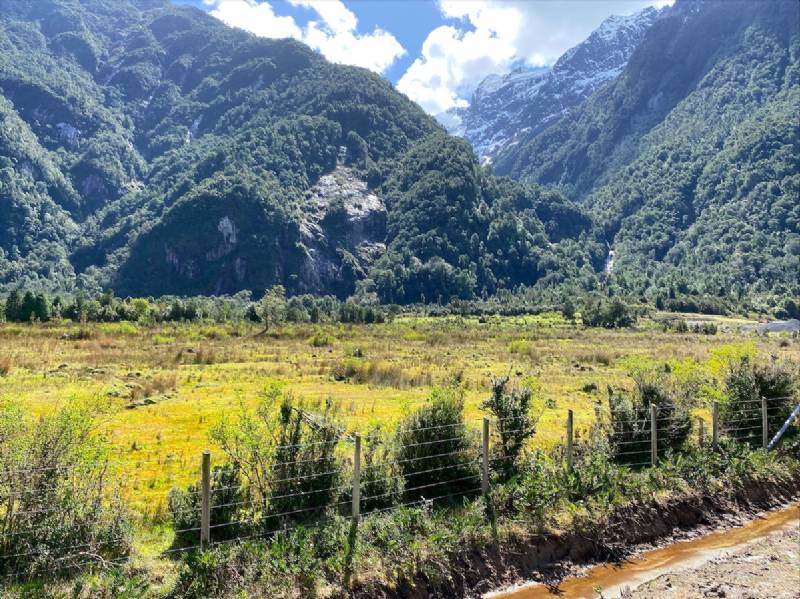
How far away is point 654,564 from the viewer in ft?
33.8

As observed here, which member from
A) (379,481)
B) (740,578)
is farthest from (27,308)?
(740,578)

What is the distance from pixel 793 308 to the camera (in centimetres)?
12294

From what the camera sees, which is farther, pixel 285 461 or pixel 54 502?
pixel 285 461

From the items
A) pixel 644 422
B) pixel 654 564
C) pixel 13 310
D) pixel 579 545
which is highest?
pixel 13 310

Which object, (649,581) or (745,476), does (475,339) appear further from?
(649,581)

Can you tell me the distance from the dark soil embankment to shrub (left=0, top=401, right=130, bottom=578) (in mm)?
3988

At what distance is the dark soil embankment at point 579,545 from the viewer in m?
9.02

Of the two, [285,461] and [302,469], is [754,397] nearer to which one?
[302,469]

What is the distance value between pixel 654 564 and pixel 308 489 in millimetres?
6591

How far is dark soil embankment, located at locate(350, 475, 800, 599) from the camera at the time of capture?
9.02 m

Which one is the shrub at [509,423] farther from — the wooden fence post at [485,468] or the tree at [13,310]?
the tree at [13,310]

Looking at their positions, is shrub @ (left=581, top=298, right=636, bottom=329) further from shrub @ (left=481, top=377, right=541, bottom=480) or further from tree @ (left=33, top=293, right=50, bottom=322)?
shrub @ (left=481, top=377, right=541, bottom=480)

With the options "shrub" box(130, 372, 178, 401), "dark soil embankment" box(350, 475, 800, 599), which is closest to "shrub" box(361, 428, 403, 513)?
"dark soil embankment" box(350, 475, 800, 599)

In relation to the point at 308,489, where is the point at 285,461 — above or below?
above
